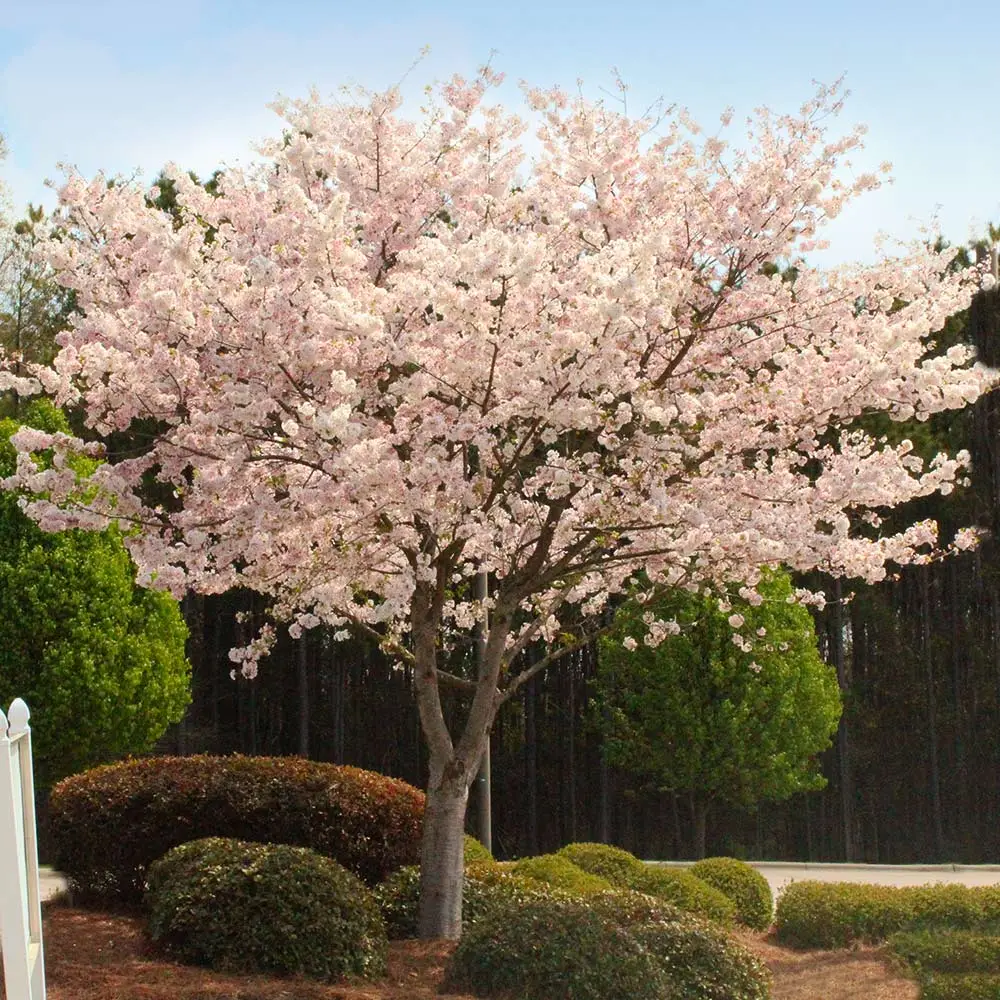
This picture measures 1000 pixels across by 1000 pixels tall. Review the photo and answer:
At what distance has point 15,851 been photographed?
4102 millimetres

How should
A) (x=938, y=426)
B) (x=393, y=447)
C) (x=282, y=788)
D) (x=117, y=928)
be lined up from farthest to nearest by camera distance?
(x=938, y=426) → (x=282, y=788) → (x=117, y=928) → (x=393, y=447)

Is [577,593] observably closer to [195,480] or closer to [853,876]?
[195,480]

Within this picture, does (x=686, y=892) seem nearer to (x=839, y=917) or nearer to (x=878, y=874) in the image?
(x=839, y=917)

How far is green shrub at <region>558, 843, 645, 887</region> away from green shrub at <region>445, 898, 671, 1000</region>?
3764 mm

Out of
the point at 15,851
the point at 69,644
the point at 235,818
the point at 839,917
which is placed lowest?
the point at 839,917

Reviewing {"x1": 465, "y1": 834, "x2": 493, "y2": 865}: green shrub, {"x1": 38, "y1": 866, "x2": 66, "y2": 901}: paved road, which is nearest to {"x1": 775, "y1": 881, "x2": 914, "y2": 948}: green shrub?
{"x1": 465, "y1": 834, "x2": 493, "y2": 865}: green shrub

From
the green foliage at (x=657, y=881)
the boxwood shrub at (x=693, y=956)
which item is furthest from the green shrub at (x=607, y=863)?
the boxwood shrub at (x=693, y=956)

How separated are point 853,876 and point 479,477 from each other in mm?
9431

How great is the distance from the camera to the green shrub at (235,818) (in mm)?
9328

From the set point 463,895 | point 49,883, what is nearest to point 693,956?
point 463,895

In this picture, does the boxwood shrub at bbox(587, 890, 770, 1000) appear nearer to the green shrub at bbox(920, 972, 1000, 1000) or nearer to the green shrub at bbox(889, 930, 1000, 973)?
the green shrub at bbox(920, 972, 1000, 1000)

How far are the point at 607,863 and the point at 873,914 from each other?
6.80 feet

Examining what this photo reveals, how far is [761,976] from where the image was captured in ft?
24.0

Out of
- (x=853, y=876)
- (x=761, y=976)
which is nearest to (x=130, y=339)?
(x=761, y=976)
